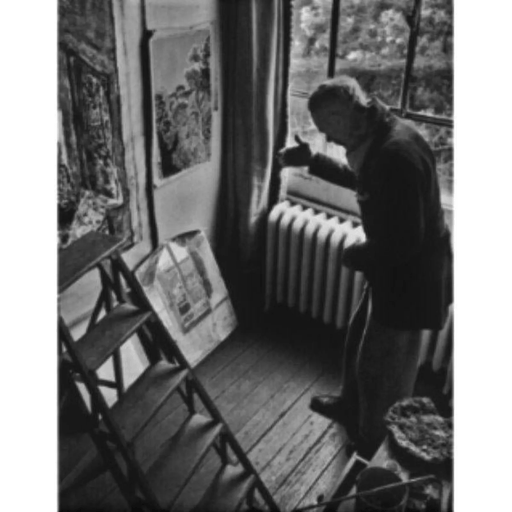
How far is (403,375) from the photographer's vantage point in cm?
258

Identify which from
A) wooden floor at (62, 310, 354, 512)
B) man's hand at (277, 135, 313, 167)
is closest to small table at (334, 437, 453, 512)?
wooden floor at (62, 310, 354, 512)

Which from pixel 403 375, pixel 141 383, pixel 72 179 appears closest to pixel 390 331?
pixel 403 375

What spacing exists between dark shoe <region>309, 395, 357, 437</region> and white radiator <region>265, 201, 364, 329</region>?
1.31 ft

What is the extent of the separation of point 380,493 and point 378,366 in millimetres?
→ 752

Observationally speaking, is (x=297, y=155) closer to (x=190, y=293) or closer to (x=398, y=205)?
(x=398, y=205)

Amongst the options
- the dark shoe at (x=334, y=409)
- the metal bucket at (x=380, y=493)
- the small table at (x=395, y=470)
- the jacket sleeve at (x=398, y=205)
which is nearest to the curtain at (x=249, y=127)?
the dark shoe at (x=334, y=409)

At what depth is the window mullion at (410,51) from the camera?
8.46 ft

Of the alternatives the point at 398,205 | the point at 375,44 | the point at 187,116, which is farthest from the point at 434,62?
the point at 187,116

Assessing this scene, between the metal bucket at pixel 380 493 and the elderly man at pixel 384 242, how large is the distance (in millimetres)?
698

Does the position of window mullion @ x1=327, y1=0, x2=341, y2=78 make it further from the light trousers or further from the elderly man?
the light trousers

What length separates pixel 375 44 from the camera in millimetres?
2760

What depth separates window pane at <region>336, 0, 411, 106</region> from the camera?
266 centimetres

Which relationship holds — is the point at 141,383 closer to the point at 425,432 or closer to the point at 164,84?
the point at 425,432
